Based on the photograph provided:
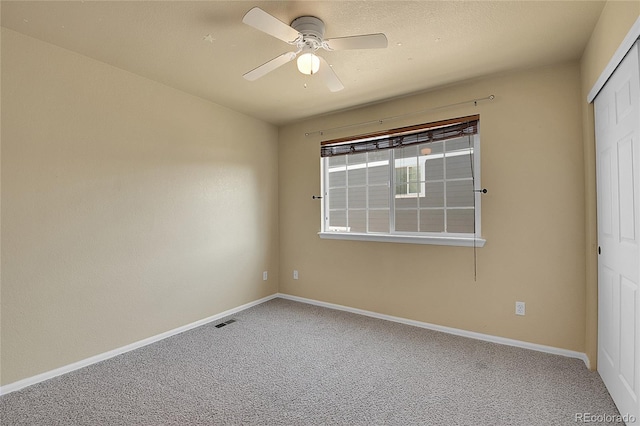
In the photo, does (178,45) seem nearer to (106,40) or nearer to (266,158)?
(106,40)

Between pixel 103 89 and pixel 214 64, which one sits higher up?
pixel 214 64

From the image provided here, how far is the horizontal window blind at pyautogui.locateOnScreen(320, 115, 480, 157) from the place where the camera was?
281 cm

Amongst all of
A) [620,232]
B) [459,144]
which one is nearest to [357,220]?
[459,144]

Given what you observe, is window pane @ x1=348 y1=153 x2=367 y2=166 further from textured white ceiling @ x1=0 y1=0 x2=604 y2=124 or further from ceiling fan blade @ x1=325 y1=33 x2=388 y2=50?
ceiling fan blade @ x1=325 y1=33 x2=388 y2=50

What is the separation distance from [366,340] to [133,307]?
6.86ft

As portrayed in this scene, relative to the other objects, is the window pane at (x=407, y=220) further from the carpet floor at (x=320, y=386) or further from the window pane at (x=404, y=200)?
the carpet floor at (x=320, y=386)

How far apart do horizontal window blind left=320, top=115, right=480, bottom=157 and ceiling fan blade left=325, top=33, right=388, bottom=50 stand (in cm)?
→ 142

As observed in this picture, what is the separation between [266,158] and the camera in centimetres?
402

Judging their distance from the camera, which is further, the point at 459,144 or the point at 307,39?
the point at 459,144

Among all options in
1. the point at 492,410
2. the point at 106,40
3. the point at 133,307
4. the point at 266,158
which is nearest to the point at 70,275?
the point at 133,307

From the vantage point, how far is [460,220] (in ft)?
9.61

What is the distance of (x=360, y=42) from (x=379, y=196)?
6.41 feet

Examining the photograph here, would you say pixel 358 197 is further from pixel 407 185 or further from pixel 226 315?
pixel 226 315

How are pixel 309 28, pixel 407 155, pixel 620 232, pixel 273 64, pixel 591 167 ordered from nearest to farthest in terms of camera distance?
pixel 620 232
pixel 309 28
pixel 273 64
pixel 591 167
pixel 407 155
